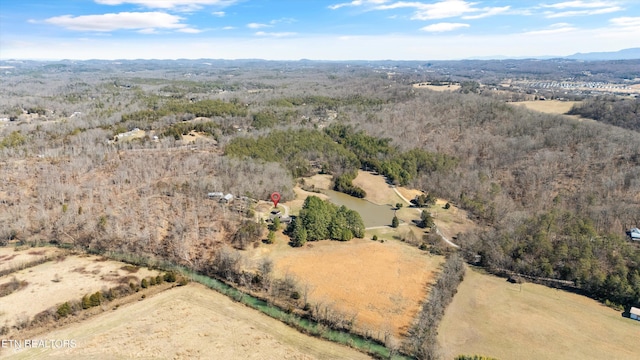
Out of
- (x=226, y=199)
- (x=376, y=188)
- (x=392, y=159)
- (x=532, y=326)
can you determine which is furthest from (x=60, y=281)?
(x=392, y=159)

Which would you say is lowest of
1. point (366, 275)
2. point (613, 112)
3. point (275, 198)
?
point (366, 275)

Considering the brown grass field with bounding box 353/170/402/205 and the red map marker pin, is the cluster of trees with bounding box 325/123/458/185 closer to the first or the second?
the brown grass field with bounding box 353/170/402/205

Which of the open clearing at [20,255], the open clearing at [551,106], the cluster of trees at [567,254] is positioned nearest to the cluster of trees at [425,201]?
the cluster of trees at [567,254]

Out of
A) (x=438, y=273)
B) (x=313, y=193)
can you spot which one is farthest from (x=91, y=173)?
(x=438, y=273)

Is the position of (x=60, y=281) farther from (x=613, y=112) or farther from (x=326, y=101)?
(x=613, y=112)

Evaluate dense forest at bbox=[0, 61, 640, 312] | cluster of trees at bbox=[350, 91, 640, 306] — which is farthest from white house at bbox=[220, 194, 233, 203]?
cluster of trees at bbox=[350, 91, 640, 306]

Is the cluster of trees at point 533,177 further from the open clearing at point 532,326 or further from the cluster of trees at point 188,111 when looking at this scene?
the cluster of trees at point 188,111

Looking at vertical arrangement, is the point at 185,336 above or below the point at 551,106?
below
